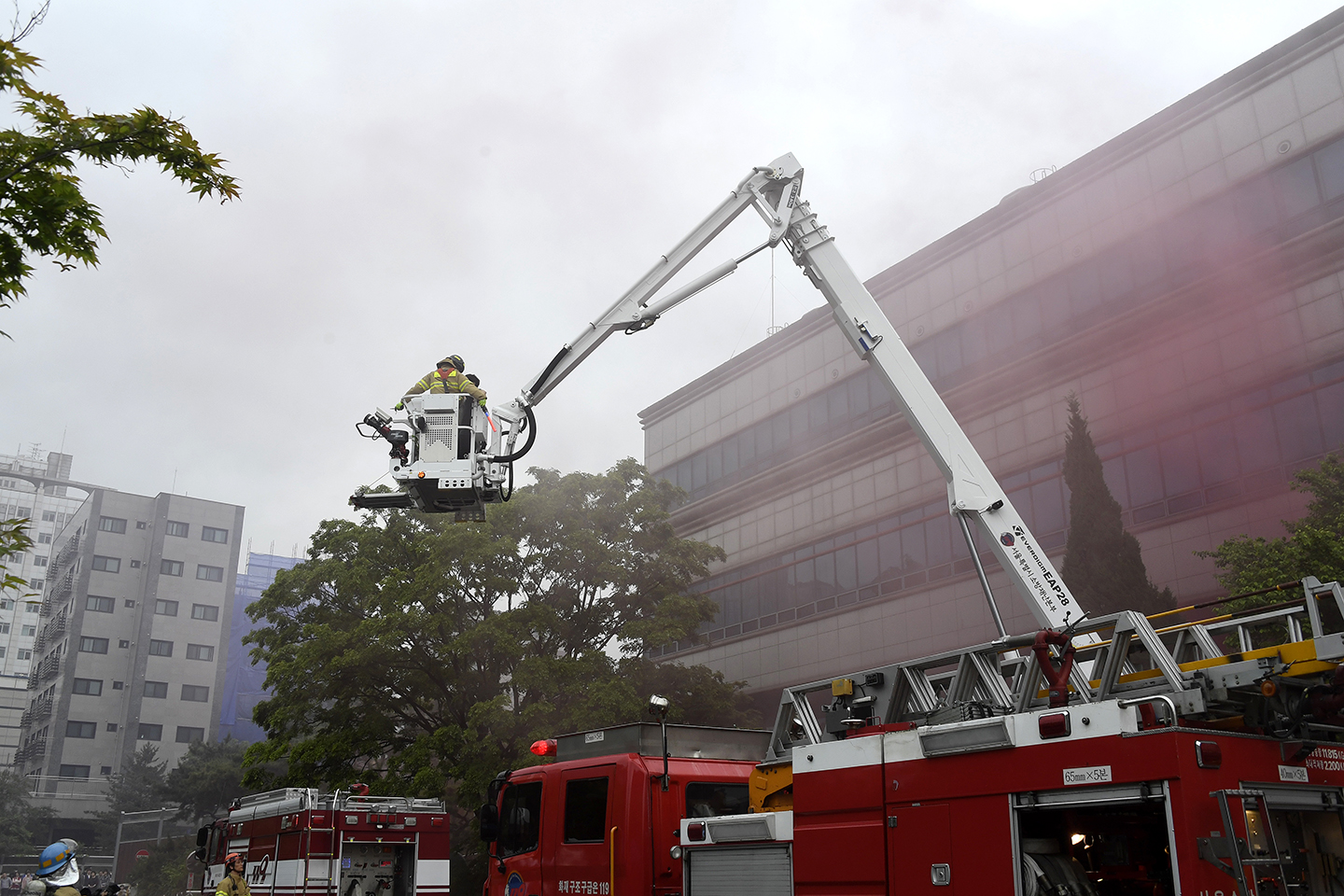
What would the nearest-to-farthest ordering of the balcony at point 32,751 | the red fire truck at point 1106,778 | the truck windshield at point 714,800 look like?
the red fire truck at point 1106,778 < the truck windshield at point 714,800 < the balcony at point 32,751

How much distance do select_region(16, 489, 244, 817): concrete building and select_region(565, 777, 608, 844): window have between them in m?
81.6

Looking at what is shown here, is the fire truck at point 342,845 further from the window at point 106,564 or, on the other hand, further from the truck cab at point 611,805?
the window at point 106,564

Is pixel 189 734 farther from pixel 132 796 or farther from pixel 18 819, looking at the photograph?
pixel 132 796

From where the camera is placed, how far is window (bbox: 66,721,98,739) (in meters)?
78.3

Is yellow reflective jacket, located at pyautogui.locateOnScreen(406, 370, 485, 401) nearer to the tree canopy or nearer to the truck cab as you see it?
the truck cab

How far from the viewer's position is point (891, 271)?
1206 inches

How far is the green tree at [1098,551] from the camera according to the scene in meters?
20.6

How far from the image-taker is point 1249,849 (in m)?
5.25

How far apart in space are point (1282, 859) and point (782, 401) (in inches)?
1150

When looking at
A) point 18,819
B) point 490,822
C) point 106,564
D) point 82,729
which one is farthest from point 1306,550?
point 106,564

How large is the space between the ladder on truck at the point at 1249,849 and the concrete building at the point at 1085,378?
711 inches

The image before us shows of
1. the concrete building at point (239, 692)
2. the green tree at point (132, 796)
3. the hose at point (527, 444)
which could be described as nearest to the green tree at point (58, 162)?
the hose at point (527, 444)

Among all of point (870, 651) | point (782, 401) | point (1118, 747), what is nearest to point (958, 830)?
point (1118, 747)

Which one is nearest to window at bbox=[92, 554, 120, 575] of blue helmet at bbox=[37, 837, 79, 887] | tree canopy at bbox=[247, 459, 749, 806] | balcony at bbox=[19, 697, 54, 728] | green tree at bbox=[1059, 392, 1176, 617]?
balcony at bbox=[19, 697, 54, 728]
